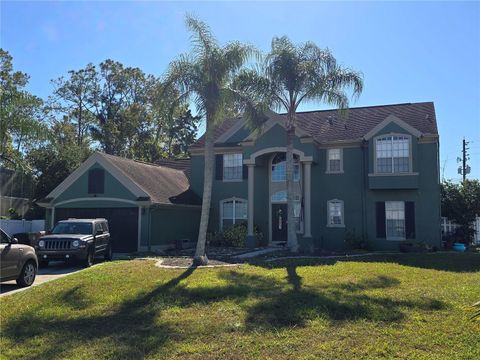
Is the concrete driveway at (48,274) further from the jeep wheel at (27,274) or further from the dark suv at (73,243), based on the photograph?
the dark suv at (73,243)

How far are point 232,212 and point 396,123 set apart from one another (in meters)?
10.1

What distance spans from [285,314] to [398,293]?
3.16 metres

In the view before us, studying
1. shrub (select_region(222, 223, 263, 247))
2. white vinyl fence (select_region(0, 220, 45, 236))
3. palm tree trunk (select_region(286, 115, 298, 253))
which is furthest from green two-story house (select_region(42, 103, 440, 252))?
white vinyl fence (select_region(0, 220, 45, 236))

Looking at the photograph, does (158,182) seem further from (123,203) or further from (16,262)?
(16,262)

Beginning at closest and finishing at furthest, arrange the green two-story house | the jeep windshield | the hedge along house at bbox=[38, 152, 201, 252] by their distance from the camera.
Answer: the jeep windshield → the hedge along house at bbox=[38, 152, 201, 252] → the green two-story house

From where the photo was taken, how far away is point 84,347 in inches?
285

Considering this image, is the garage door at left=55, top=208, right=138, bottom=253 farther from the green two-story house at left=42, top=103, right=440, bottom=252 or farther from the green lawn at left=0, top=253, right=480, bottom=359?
the green lawn at left=0, top=253, right=480, bottom=359

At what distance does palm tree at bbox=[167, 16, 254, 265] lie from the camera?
16172 mm

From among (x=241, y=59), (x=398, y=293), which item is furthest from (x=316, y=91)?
(x=398, y=293)

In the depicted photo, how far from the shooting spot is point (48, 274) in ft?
50.8

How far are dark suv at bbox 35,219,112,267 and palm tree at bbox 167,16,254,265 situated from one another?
413 centimetres

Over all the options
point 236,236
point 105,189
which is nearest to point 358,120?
point 236,236

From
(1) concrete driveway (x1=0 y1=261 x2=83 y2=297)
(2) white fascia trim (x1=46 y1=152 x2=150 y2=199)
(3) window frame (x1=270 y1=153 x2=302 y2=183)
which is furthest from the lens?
(3) window frame (x1=270 y1=153 x2=302 y2=183)

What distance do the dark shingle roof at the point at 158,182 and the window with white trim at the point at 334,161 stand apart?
7.73 m
